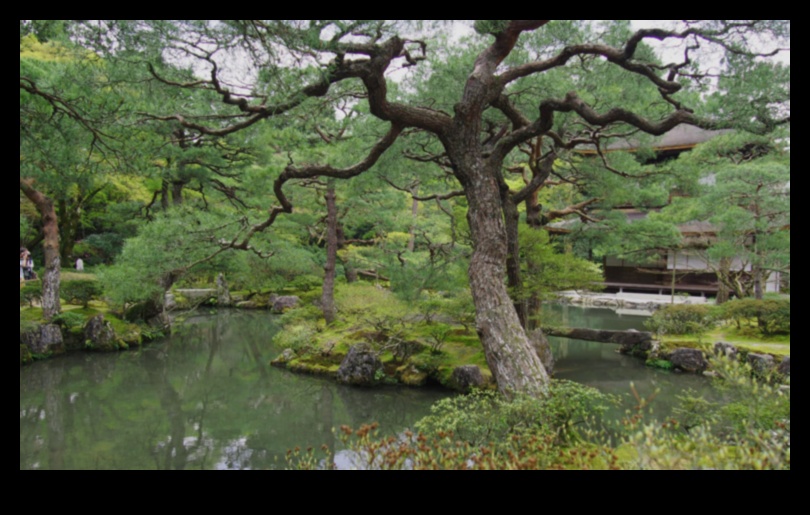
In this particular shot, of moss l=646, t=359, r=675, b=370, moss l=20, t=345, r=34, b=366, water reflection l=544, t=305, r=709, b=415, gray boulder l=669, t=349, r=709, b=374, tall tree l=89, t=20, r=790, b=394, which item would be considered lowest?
water reflection l=544, t=305, r=709, b=415

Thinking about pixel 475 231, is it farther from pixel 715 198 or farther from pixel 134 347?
pixel 134 347

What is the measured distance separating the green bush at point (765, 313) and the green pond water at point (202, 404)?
2.16 metres

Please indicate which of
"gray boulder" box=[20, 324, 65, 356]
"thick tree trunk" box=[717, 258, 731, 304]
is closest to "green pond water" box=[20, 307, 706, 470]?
"gray boulder" box=[20, 324, 65, 356]

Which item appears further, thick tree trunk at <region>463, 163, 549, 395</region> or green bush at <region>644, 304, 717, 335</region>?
green bush at <region>644, 304, 717, 335</region>

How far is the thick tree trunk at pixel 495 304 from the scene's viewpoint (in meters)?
4.77

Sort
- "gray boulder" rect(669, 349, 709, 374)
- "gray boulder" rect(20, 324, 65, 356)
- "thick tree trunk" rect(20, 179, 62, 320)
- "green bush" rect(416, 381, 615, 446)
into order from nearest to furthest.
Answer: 1. "green bush" rect(416, 381, 615, 446)
2. "gray boulder" rect(669, 349, 709, 374)
3. "gray boulder" rect(20, 324, 65, 356)
4. "thick tree trunk" rect(20, 179, 62, 320)

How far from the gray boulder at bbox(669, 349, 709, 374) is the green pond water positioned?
1.32 feet

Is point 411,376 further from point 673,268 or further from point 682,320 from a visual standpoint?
point 673,268

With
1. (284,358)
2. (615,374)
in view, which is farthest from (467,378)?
(284,358)

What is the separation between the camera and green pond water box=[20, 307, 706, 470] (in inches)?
Answer: 220

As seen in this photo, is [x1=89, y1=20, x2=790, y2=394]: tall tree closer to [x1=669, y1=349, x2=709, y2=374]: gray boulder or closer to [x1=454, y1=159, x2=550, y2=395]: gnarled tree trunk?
[x1=454, y1=159, x2=550, y2=395]: gnarled tree trunk

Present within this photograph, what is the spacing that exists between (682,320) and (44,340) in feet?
42.6

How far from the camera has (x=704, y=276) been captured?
1689 cm

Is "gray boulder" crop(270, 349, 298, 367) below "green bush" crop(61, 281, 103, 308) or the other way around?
below
